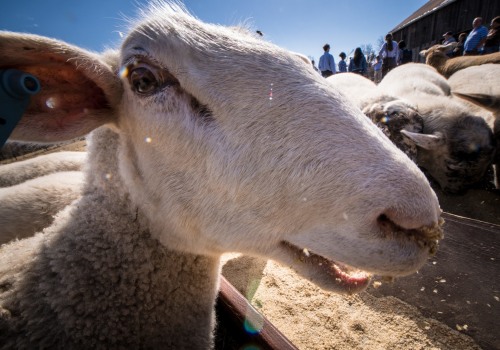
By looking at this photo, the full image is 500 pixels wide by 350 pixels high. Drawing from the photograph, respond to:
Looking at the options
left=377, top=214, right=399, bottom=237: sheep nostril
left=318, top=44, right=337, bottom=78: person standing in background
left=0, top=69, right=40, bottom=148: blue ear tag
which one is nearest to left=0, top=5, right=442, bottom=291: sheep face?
left=377, top=214, right=399, bottom=237: sheep nostril

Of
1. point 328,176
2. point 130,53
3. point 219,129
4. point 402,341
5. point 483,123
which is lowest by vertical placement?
point 402,341

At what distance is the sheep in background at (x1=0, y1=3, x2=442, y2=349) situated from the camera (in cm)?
94

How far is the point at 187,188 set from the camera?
4.17 ft

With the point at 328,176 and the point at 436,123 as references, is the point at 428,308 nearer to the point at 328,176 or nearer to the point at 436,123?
the point at 328,176

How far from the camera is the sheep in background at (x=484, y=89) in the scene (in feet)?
14.6

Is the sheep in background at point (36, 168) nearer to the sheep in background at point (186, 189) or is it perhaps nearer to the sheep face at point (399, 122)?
the sheep in background at point (186, 189)

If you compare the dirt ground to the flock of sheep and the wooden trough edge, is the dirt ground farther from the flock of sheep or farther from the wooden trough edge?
the flock of sheep

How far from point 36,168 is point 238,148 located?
3.04m

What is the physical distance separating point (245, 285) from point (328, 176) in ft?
8.27

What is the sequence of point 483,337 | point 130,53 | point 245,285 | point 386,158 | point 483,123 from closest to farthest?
point 386,158 → point 130,53 → point 483,337 → point 245,285 → point 483,123

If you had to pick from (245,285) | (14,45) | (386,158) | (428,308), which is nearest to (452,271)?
(428,308)

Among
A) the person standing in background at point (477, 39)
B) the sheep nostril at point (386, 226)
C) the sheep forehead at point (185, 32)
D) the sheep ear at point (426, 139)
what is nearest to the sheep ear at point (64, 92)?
the sheep forehead at point (185, 32)

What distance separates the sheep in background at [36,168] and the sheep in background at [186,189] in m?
1.75

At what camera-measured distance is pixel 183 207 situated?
1290mm
